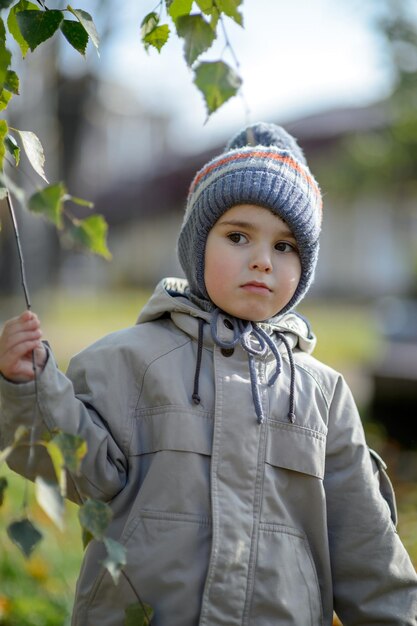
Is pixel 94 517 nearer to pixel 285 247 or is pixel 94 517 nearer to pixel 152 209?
pixel 285 247

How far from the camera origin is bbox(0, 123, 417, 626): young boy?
1.89 metres

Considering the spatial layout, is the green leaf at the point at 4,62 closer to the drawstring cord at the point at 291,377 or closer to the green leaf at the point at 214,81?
the green leaf at the point at 214,81

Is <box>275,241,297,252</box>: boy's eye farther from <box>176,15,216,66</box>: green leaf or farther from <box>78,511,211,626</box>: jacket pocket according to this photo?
<box>78,511,211,626</box>: jacket pocket

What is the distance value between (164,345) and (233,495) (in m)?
0.38

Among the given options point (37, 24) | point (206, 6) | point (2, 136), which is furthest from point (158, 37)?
point (2, 136)

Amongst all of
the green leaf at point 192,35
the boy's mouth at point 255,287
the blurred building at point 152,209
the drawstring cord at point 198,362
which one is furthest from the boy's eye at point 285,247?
the blurred building at point 152,209

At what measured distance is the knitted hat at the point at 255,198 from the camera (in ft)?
6.59

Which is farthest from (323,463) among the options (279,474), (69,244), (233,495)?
(69,244)

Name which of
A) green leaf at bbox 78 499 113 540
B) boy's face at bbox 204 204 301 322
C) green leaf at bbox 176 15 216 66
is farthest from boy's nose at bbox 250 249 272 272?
green leaf at bbox 78 499 113 540

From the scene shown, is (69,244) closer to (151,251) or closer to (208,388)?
(208,388)

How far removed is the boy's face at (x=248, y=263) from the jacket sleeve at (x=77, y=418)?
1.06ft

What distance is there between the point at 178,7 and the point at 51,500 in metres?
1.01

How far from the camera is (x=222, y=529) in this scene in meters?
1.88

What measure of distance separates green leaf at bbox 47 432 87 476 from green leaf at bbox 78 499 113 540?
3.6 inches
